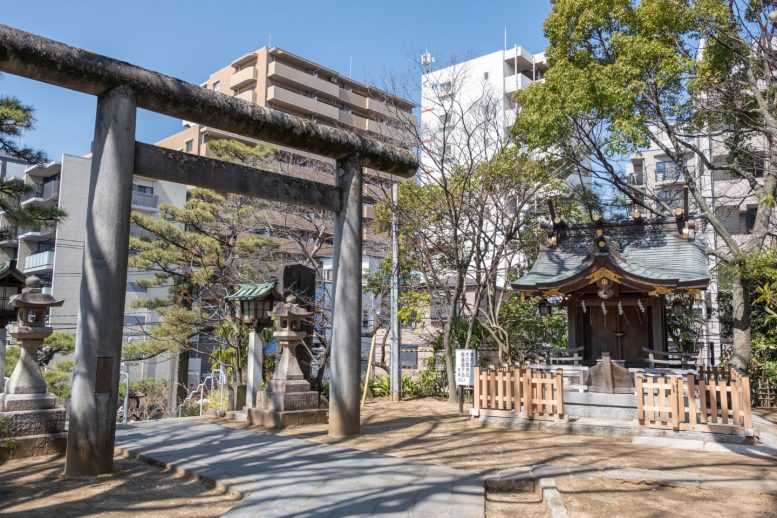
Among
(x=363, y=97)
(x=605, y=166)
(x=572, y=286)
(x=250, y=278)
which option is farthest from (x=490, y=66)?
(x=572, y=286)

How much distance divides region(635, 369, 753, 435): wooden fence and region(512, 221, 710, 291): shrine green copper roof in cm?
281

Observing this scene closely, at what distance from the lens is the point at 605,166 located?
17297mm

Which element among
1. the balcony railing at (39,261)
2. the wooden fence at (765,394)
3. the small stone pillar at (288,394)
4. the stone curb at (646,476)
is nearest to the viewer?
the stone curb at (646,476)

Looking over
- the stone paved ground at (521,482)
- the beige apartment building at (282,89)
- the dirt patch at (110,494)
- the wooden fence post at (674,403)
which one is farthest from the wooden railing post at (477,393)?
the beige apartment building at (282,89)

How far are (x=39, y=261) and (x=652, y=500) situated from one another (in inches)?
1375

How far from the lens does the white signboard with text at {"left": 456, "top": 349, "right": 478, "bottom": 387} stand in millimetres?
12695

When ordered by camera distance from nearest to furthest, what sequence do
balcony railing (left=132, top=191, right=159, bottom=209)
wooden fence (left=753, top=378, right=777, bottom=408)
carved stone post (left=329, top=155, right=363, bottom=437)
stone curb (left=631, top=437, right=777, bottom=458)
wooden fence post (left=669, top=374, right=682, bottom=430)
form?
stone curb (left=631, top=437, right=777, bottom=458) → carved stone post (left=329, top=155, right=363, bottom=437) → wooden fence post (left=669, top=374, right=682, bottom=430) → wooden fence (left=753, top=378, right=777, bottom=408) → balcony railing (left=132, top=191, right=159, bottom=209)

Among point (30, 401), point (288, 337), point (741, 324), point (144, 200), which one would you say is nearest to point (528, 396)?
point (288, 337)

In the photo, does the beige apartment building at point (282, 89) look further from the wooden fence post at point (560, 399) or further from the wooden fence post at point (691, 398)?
the wooden fence post at point (691, 398)

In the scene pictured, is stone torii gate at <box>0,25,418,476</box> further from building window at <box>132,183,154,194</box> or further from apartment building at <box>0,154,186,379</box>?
building window at <box>132,183,154,194</box>

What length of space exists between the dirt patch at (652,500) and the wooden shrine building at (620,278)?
6851 mm

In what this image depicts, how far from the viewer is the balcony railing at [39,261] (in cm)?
3108

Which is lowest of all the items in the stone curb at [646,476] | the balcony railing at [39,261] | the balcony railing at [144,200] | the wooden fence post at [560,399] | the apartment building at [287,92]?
the stone curb at [646,476]

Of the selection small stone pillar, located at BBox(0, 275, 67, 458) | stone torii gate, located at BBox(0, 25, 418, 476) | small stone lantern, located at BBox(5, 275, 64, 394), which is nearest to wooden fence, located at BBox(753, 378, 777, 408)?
stone torii gate, located at BBox(0, 25, 418, 476)
